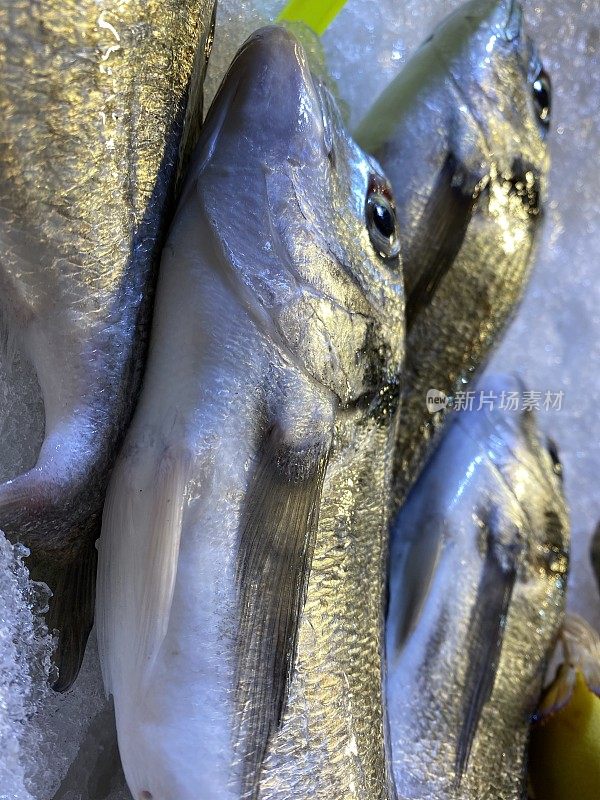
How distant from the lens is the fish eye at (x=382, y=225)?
1046 millimetres

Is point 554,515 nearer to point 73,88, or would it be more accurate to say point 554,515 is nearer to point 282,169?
point 282,169

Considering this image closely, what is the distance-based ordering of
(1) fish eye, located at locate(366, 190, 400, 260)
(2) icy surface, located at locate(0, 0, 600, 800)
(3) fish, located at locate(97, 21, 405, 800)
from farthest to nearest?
Result: (2) icy surface, located at locate(0, 0, 600, 800), (1) fish eye, located at locate(366, 190, 400, 260), (3) fish, located at locate(97, 21, 405, 800)

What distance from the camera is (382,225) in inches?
41.8

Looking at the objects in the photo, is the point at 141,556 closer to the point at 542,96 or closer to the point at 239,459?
the point at 239,459

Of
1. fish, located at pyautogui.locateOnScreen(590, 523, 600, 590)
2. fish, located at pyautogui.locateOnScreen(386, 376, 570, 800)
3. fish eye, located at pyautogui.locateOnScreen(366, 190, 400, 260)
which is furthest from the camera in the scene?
fish, located at pyautogui.locateOnScreen(590, 523, 600, 590)

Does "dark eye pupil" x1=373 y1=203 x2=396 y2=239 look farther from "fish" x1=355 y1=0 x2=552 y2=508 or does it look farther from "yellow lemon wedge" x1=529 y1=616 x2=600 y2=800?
"yellow lemon wedge" x1=529 y1=616 x2=600 y2=800

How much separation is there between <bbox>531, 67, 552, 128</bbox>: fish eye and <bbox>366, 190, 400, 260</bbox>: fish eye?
0.71 metres

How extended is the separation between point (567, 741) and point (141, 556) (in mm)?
1089

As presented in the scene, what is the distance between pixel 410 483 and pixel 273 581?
0.68 metres

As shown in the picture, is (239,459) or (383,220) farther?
(383,220)

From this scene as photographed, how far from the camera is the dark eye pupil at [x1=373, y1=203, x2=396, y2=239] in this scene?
3.46 feet

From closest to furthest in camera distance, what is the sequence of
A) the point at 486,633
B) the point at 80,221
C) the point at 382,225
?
the point at 80,221 → the point at 382,225 → the point at 486,633

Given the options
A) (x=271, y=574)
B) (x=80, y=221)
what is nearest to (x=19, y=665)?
(x=271, y=574)

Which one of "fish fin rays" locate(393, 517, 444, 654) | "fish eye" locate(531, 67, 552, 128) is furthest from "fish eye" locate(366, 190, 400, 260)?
"fish eye" locate(531, 67, 552, 128)
